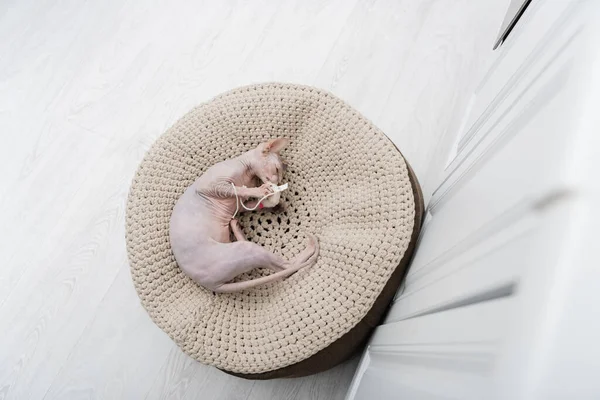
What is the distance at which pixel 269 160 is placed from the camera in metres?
1.17

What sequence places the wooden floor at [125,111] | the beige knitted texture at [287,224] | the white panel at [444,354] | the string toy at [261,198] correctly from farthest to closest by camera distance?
the wooden floor at [125,111] < the string toy at [261,198] < the beige knitted texture at [287,224] < the white panel at [444,354]

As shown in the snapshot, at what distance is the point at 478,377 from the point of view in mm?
464

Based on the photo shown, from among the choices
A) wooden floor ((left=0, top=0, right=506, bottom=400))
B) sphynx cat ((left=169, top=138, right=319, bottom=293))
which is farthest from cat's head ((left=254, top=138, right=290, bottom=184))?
wooden floor ((left=0, top=0, right=506, bottom=400))

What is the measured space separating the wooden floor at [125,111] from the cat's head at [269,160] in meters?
0.41

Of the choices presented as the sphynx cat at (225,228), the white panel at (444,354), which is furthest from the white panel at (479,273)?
the sphynx cat at (225,228)

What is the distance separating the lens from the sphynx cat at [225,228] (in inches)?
43.3

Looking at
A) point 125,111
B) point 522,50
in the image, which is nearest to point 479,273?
point 522,50

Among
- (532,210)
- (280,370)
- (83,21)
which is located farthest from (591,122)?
(83,21)

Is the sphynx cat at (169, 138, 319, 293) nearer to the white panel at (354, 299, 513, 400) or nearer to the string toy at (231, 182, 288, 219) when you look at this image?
the string toy at (231, 182, 288, 219)

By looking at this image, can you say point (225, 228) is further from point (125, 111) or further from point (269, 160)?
point (125, 111)

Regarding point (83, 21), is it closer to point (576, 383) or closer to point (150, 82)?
point (150, 82)

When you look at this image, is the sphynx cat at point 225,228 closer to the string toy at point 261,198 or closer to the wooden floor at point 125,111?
the string toy at point 261,198

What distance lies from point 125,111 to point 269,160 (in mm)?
661

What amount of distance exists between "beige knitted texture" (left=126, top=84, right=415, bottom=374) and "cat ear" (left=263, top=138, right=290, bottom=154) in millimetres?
64
